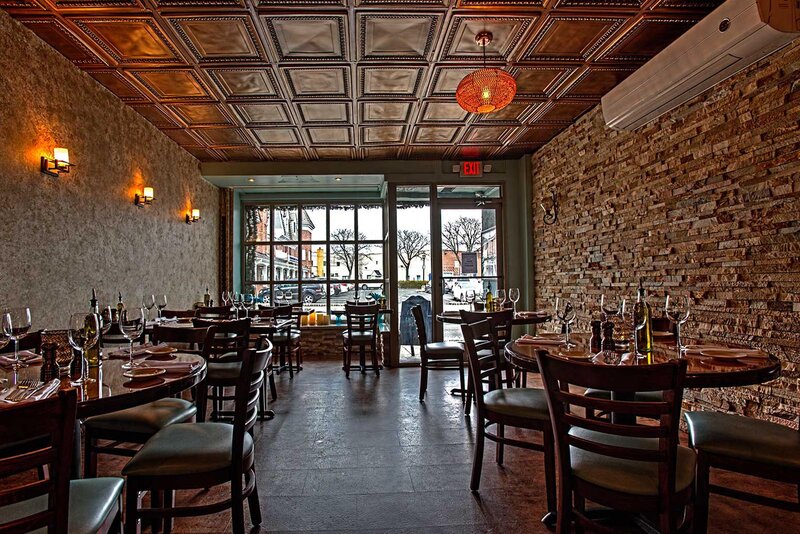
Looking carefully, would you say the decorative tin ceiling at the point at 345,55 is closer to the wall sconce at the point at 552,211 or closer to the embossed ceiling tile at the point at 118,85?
the embossed ceiling tile at the point at 118,85

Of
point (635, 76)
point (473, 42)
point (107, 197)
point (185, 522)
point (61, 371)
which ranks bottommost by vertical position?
point (185, 522)

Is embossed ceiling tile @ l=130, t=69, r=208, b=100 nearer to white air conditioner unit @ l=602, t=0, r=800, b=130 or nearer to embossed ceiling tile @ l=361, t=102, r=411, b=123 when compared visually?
embossed ceiling tile @ l=361, t=102, r=411, b=123

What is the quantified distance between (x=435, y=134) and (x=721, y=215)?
364 centimetres

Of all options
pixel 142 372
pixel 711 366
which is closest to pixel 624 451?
pixel 711 366

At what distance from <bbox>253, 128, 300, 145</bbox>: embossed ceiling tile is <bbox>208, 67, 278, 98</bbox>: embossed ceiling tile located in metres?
1.08

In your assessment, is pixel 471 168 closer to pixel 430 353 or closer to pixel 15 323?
pixel 430 353

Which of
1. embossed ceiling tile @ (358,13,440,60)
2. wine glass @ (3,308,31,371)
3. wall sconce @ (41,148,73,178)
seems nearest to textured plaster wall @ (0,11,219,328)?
wall sconce @ (41,148,73,178)

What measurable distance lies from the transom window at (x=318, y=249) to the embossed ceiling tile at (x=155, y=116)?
124 inches

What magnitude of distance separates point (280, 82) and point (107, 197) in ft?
7.20

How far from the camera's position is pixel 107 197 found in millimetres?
4672

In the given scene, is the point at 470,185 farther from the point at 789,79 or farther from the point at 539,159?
the point at 789,79

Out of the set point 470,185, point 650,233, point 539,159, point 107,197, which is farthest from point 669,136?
point 107,197

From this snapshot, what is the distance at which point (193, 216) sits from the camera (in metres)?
6.76

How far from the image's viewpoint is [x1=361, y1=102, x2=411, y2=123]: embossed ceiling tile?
5.12 metres
